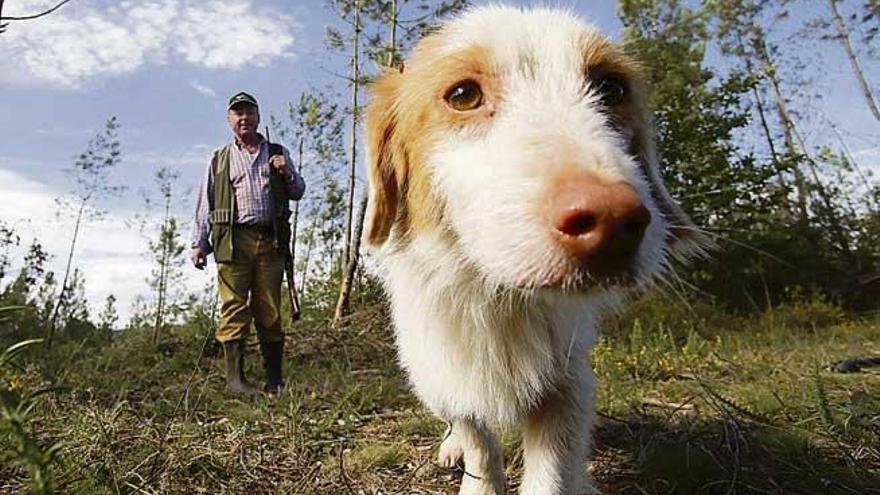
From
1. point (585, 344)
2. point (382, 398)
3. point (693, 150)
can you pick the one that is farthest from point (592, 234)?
→ point (693, 150)

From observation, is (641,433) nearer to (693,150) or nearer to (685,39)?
(693,150)

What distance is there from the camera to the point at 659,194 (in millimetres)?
2789

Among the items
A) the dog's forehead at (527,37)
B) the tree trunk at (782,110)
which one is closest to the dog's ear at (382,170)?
the dog's forehead at (527,37)

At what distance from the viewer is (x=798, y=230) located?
19.2 meters

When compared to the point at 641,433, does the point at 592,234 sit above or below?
above

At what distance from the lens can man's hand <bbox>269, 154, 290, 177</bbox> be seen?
20.8 ft

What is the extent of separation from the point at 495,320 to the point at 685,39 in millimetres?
20297

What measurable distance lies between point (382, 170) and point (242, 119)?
3932 millimetres

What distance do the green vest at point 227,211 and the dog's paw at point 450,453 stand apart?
3.39 m

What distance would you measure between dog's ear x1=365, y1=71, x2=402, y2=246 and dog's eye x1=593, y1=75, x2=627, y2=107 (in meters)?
0.80

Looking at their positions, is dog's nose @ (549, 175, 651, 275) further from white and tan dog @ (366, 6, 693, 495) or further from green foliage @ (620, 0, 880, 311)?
green foliage @ (620, 0, 880, 311)

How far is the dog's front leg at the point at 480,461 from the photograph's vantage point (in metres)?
2.94

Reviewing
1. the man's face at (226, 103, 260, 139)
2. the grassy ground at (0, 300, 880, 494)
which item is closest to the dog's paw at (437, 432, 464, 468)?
the grassy ground at (0, 300, 880, 494)

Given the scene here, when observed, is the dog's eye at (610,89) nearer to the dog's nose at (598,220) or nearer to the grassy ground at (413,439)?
the dog's nose at (598,220)
